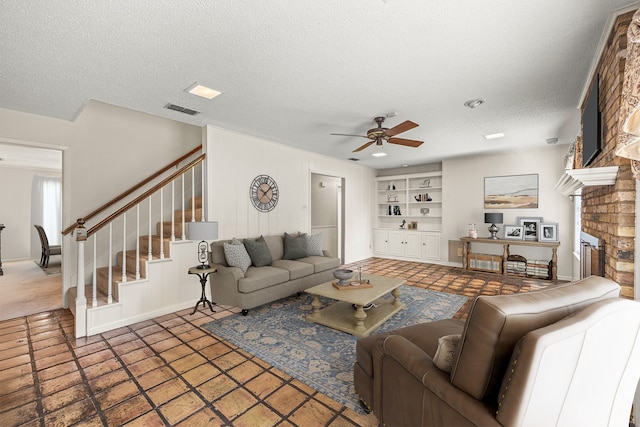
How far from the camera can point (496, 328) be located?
95 cm

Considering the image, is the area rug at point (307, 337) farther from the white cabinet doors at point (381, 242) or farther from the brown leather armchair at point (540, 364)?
the white cabinet doors at point (381, 242)

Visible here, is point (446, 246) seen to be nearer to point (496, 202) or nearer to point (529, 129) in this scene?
point (496, 202)

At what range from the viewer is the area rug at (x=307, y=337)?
83.7 inches

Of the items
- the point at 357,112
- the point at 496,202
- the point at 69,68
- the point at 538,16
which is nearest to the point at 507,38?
the point at 538,16

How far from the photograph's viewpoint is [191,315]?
11.2 ft

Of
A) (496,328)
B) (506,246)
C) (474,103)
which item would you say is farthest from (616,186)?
(506,246)

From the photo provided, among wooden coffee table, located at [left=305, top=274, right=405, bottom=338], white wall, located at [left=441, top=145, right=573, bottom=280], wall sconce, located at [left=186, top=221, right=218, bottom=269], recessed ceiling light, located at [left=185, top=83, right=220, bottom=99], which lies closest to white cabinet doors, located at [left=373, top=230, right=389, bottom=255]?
white wall, located at [left=441, top=145, right=573, bottom=280]

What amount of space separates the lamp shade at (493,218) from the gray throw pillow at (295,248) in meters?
3.85

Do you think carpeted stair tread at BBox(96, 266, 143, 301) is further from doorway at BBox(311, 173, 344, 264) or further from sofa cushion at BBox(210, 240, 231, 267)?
doorway at BBox(311, 173, 344, 264)

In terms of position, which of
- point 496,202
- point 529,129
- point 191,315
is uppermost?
point 529,129

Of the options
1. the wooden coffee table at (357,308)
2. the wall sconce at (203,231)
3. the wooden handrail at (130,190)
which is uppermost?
the wooden handrail at (130,190)

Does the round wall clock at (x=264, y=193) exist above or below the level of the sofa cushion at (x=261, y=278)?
above

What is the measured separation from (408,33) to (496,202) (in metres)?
5.15

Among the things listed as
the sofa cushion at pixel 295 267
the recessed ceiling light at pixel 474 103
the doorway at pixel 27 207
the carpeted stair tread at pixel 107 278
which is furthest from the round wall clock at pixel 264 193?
the doorway at pixel 27 207
